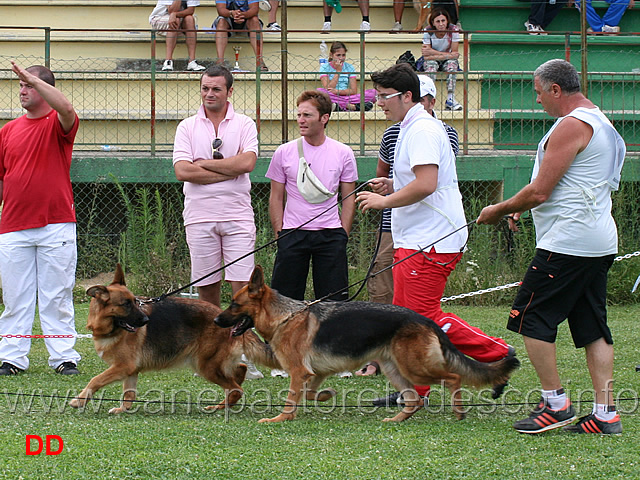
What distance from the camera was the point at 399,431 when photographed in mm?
4633

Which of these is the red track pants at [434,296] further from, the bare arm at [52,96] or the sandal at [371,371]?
the bare arm at [52,96]

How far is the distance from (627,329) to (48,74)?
20.0 ft

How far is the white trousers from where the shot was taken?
20.4 ft

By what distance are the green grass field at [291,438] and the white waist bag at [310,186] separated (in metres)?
1.42

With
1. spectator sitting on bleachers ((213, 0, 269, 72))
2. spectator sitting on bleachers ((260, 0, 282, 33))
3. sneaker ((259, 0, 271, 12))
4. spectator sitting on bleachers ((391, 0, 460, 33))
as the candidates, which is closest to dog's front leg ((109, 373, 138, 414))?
spectator sitting on bleachers ((213, 0, 269, 72))

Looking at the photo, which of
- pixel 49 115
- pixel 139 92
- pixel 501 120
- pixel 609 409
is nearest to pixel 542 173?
pixel 609 409

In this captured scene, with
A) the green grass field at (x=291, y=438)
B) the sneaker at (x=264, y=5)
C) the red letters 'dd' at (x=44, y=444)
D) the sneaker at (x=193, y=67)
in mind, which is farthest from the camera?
the sneaker at (x=264, y=5)

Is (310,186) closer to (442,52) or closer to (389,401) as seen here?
(389,401)

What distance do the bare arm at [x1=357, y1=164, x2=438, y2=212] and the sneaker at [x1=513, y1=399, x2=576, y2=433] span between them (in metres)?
1.39

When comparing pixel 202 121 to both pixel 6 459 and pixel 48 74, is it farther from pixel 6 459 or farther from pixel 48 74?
pixel 6 459

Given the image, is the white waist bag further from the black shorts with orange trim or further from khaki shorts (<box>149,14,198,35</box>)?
khaki shorts (<box>149,14,198,35</box>)

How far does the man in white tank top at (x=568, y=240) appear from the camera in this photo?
173 inches

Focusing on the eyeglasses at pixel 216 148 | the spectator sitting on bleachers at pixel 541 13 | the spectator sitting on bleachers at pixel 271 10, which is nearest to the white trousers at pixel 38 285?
the eyeglasses at pixel 216 148

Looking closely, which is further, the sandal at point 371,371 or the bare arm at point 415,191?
the sandal at point 371,371
